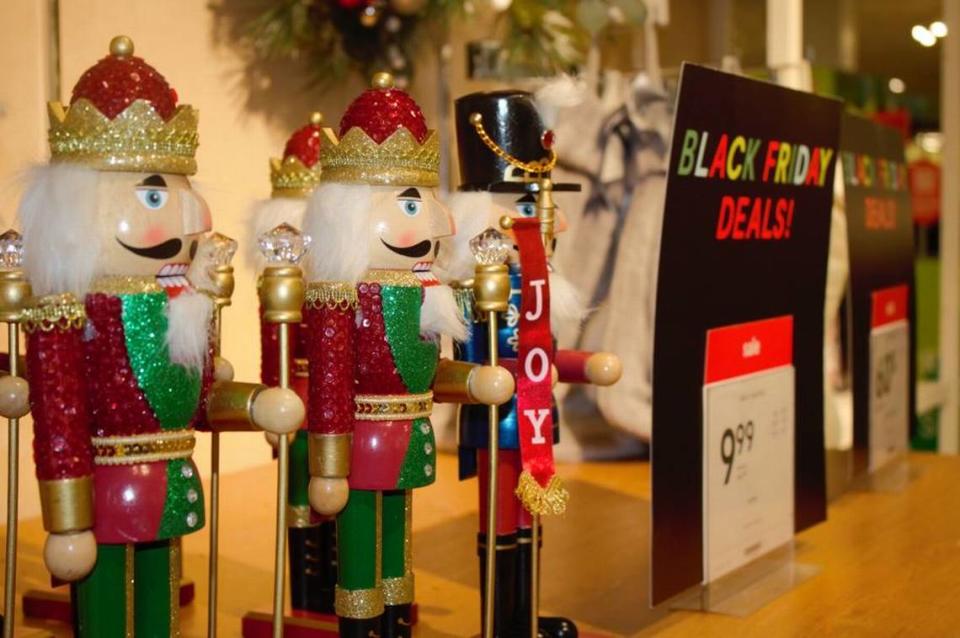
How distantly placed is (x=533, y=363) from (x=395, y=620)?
11.4 inches

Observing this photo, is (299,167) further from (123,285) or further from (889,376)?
(889,376)

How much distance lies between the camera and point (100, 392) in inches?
40.2

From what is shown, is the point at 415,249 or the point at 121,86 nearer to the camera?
the point at 121,86

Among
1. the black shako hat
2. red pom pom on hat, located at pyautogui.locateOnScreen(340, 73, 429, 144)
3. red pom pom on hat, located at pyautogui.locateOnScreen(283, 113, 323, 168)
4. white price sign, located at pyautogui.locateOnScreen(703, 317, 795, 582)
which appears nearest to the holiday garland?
red pom pom on hat, located at pyautogui.locateOnScreen(283, 113, 323, 168)

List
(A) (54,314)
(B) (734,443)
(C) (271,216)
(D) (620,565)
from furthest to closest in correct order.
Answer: (D) (620,565), (B) (734,443), (C) (271,216), (A) (54,314)

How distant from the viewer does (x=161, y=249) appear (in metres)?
1.04

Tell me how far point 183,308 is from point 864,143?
58.9 inches

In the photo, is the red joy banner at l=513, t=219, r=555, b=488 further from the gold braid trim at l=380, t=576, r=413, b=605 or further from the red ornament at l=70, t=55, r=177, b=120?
the red ornament at l=70, t=55, r=177, b=120

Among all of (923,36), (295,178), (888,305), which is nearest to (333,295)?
(295,178)

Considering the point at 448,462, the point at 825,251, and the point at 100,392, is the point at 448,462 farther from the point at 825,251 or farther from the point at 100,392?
the point at 100,392

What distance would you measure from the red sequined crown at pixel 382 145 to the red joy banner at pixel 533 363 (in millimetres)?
116

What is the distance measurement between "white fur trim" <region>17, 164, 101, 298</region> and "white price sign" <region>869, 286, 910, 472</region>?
152 cm

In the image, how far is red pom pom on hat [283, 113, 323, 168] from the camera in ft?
4.85

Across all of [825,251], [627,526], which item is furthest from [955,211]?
[627,526]
